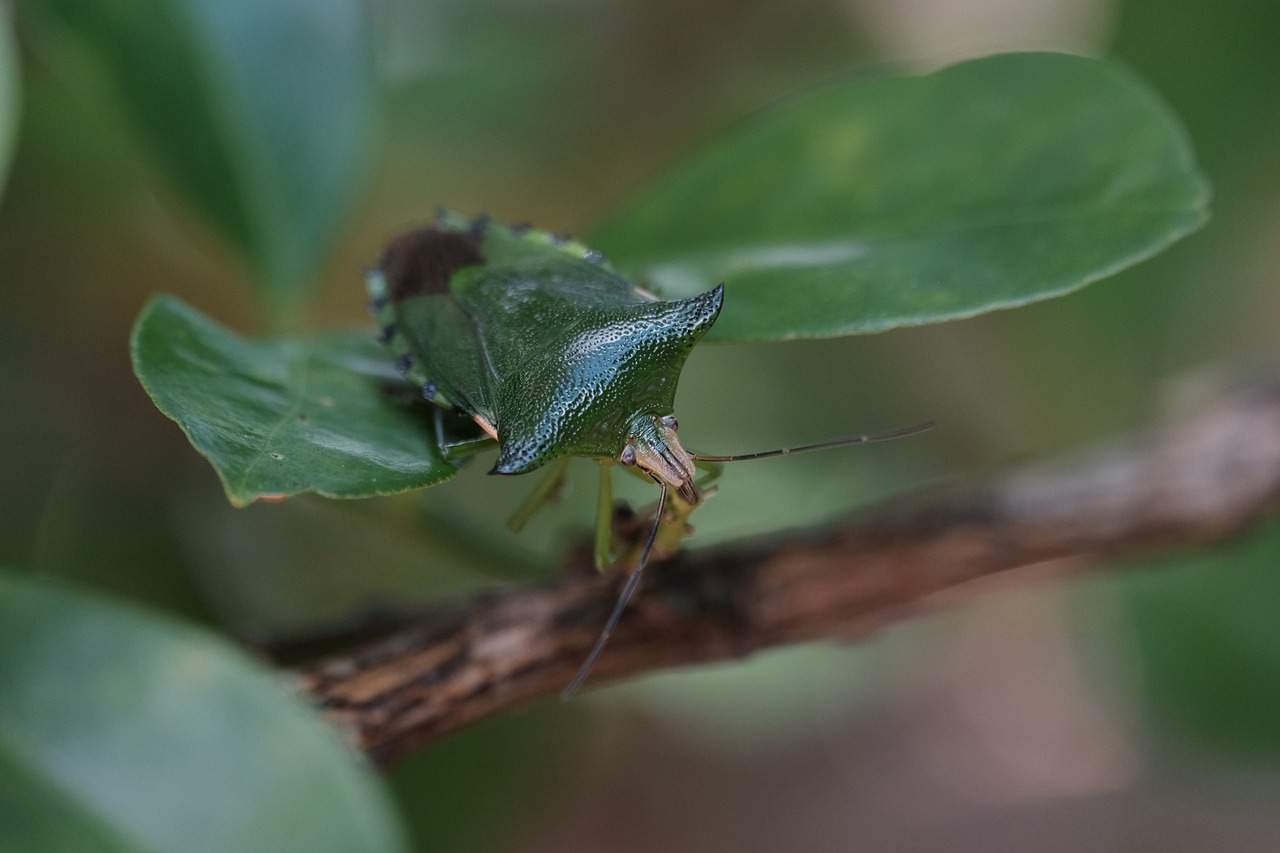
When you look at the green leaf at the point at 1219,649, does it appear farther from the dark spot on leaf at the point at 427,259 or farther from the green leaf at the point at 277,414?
the green leaf at the point at 277,414

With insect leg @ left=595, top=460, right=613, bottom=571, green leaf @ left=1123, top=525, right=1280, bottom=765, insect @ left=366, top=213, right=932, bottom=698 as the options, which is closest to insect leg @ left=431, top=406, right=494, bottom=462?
insect @ left=366, top=213, right=932, bottom=698

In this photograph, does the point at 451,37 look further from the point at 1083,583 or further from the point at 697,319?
the point at 1083,583

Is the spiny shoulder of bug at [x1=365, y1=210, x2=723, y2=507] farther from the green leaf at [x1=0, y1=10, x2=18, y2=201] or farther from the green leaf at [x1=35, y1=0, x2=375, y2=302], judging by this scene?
the green leaf at [x1=0, y1=10, x2=18, y2=201]

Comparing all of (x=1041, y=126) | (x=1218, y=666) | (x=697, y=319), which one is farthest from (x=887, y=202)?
(x=1218, y=666)

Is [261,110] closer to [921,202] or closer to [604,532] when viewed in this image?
[604,532]

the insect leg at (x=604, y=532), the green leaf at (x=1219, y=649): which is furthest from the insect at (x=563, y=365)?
the green leaf at (x=1219, y=649)
